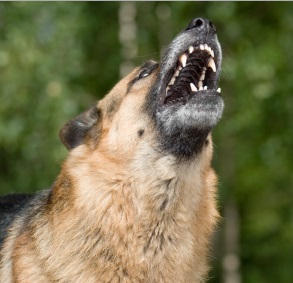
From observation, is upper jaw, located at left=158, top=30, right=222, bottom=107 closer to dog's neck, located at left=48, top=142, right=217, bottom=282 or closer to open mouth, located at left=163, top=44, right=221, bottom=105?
open mouth, located at left=163, top=44, right=221, bottom=105

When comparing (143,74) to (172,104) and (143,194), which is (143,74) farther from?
(143,194)

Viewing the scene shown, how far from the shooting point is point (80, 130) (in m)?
6.78

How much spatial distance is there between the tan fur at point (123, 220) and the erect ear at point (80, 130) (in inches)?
8.8

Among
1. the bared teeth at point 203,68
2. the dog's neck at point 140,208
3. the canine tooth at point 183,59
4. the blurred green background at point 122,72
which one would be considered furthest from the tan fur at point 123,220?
the blurred green background at point 122,72

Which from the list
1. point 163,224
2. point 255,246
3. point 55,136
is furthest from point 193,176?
point 255,246

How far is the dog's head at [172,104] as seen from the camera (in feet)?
20.4

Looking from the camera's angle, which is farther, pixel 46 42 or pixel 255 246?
pixel 255 246

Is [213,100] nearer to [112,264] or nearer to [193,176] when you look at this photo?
[193,176]

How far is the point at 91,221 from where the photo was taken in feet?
20.1

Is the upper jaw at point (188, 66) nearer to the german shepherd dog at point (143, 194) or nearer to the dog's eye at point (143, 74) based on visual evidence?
the german shepherd dog at point (143, 194)

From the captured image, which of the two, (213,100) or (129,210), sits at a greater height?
(213,100)

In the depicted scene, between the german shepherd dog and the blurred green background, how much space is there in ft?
18.2

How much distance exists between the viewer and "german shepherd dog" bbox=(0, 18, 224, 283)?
20.0ft

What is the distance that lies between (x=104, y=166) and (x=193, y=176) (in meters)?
0.66
